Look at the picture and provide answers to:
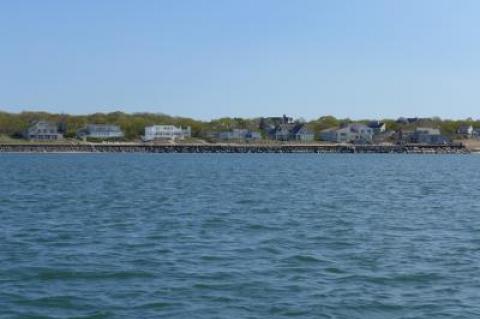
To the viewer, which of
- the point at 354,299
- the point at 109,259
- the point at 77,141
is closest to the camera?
the point at 354,299

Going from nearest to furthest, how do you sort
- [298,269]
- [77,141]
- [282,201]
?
[298,269], [282,201], [77,141]

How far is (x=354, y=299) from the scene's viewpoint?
1407cm

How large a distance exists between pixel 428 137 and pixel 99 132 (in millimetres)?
78786

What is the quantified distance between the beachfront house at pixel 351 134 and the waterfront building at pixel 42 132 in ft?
214

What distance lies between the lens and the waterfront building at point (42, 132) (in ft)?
595

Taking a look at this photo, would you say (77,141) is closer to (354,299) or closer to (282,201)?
(282,201)

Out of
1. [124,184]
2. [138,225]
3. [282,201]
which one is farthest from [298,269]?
[124,184]

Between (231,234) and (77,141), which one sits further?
(77,141)

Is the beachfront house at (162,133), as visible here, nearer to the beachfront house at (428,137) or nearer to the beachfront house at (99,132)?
the beachfront house at (99,132)

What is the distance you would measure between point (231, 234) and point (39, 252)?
586cm

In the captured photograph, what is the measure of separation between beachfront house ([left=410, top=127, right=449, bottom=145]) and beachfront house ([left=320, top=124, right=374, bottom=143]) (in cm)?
1080

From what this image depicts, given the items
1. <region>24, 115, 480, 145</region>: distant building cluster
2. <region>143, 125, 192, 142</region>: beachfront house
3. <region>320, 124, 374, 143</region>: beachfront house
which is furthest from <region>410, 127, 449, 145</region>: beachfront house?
<region>143, 125, 192, 142</region>: beachfront house

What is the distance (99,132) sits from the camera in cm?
18888

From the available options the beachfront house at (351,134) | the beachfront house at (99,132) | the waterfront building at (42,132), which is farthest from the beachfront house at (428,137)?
the waterfront building at (42,132)
